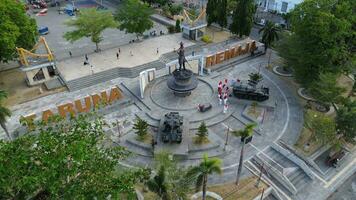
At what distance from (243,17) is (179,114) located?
30746mm

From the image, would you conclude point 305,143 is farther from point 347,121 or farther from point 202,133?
point 202,133

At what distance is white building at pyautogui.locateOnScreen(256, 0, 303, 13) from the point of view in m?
76.6

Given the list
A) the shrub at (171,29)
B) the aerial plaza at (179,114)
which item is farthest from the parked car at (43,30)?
the shrub at (171,29)

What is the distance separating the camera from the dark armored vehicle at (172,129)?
115 feet

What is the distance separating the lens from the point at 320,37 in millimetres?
40156

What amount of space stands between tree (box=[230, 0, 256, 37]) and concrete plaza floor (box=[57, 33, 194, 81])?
10525 mm

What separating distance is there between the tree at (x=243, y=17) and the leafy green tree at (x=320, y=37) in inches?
583

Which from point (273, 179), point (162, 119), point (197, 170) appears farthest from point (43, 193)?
point (273, 179)

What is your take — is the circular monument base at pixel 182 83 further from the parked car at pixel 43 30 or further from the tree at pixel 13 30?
the parked car at pixel 43 30

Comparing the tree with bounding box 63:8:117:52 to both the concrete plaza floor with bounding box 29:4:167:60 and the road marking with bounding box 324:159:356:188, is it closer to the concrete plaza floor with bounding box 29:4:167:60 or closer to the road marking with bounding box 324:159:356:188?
the concrete plaza floor with bounding box 29:4:167:60

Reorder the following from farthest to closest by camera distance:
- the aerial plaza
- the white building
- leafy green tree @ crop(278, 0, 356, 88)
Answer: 1. the white building
2. leafy green tree @ crop(278, 0, 356, 88)
3. the aerial plaza

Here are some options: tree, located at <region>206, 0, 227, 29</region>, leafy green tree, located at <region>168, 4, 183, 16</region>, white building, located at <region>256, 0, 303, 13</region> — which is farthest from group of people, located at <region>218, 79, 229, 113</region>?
white building, located at <region>256, 0, 303, 13</region>

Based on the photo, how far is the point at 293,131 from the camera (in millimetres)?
39125

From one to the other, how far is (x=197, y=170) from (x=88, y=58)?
131ft
